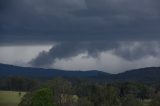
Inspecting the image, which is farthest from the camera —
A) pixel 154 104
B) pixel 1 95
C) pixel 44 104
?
pixel 1 95

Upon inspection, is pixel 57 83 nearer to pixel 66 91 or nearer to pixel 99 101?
pixel 66 91

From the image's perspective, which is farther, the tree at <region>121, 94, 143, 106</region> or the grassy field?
the tree at <region>121, 94, 143, 106</region>

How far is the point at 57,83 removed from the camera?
142250mm

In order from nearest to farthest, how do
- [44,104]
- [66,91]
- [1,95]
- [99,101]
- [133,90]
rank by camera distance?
[44,104] → [66,91] → [99,101] → [1,95] → [133,90]

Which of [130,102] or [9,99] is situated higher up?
[9,99]

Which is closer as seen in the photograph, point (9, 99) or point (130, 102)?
point (130, 102)

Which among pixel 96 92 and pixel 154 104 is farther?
pixel 96 92

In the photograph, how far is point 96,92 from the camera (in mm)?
156250

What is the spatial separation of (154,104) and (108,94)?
2203 centimetres

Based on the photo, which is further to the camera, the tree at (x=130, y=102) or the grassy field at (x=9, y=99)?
the tree at (x=130, y=102)

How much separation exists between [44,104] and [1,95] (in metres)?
65.6

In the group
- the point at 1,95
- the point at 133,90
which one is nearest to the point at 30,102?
the point at 1,95

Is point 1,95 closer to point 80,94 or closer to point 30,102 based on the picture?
point 80,94

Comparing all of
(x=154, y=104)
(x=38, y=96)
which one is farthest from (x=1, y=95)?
(x=38, y=96)
